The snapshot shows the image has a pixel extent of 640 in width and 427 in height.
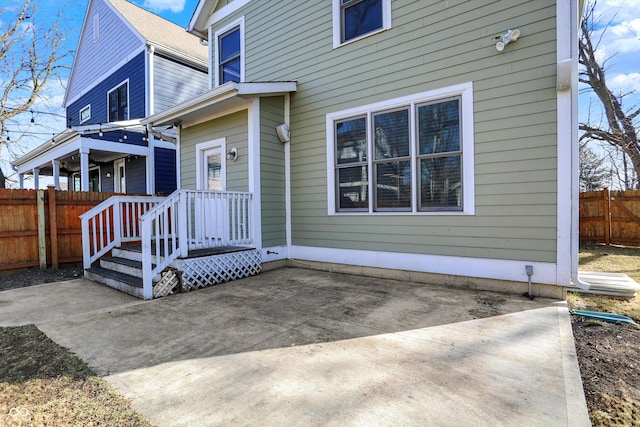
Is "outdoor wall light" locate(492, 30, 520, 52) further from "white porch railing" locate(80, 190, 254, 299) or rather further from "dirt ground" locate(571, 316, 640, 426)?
"white porch railing" locate(80, 190, 254, 299)

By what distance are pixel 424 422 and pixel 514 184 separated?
335 centimetres

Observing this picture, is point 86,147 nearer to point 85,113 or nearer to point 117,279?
point 85,113

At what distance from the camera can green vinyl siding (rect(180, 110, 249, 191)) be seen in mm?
6105

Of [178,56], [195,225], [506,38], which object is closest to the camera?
[506,38]

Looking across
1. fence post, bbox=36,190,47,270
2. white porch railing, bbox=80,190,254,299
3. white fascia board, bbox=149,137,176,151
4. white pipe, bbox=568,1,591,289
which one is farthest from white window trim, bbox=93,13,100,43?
white pipe, bbox=568,1,591,289

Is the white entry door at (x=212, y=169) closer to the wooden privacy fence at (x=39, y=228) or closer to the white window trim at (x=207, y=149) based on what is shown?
the white window trim at (x=207, y=149)

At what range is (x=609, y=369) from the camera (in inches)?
89.0

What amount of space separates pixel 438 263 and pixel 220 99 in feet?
15.1

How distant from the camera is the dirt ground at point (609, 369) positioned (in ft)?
5.89

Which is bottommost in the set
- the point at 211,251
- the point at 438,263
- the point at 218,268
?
the point at 218,268

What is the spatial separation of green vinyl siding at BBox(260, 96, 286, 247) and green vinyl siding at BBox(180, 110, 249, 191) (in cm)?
38

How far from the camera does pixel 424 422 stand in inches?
67.1

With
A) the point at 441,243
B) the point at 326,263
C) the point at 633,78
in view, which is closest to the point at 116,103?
the point at 326,263

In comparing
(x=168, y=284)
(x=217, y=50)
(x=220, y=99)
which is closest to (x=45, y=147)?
(x=217, y=50)
